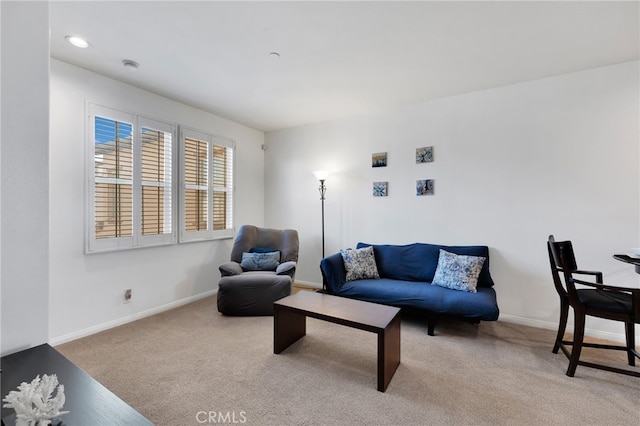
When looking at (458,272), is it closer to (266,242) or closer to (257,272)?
(257,272)

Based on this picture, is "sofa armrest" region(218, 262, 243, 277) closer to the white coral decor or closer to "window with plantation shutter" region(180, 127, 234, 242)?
"window with plantation shutter" region(180, 127, 234, 242)

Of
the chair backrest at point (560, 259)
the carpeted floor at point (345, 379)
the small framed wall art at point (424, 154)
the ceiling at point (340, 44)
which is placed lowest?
the carpeted floor at point (345, 379)

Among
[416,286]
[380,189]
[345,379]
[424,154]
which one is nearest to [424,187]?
[424,154]

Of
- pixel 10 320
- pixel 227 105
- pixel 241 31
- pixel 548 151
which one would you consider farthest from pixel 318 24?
pixel 548 151

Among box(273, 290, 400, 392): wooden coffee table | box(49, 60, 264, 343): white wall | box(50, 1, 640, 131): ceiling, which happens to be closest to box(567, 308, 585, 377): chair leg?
box(273, 290, 400, 392): wooden coffee table

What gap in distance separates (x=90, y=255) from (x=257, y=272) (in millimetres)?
1710

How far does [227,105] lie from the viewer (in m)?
3.58

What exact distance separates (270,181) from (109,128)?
7.75 feet

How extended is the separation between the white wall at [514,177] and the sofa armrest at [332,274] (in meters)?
0.85

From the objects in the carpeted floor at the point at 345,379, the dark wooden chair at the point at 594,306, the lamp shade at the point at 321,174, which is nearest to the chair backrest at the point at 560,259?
the dark wooden chair at the point at 594,306

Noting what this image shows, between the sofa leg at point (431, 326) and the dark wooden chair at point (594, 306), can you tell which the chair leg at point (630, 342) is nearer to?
the dark wooden chair at point (594, 306)

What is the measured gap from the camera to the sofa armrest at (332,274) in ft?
10.2

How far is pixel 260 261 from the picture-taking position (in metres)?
3.63

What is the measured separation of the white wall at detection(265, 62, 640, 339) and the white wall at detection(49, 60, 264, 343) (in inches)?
85.5
